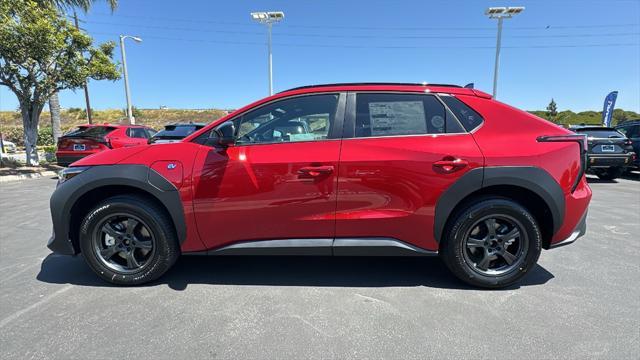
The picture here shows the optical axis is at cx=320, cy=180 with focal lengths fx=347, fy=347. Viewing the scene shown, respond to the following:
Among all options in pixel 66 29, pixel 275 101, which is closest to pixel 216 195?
pixel 275 101

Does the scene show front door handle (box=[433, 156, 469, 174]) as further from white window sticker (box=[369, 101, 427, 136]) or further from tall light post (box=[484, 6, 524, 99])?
tall light post (box=[484, 6, 524, 99])

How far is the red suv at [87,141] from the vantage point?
31.1ft

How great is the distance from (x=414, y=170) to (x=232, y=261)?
2171 mm

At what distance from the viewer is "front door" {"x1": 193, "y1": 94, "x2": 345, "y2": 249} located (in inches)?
114

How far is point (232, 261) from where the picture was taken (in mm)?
3760

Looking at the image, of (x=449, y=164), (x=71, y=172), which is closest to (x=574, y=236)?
(x=449, y=164)

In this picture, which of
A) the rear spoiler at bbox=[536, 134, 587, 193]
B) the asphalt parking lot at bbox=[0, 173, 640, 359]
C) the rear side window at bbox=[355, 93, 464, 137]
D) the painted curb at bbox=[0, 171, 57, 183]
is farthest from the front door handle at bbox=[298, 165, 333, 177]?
the painted curb at bbox=[0, 171, 57, 183]

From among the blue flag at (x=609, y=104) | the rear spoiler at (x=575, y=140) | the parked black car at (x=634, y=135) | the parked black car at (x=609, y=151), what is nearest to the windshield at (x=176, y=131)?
the rear spoiler at (x=575, y=140)

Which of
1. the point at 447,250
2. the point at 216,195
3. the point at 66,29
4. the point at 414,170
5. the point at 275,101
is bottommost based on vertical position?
the point at 447,250

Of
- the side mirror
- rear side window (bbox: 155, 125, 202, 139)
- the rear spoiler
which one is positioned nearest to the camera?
the side mirror

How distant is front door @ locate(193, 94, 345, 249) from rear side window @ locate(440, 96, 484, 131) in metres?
0.95

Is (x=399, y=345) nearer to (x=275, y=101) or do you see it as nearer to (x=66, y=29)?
(x=275, y=101)

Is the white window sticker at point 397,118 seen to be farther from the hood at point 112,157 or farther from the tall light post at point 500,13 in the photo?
the tall light post at point 500,13

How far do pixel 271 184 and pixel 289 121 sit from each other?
613mm
